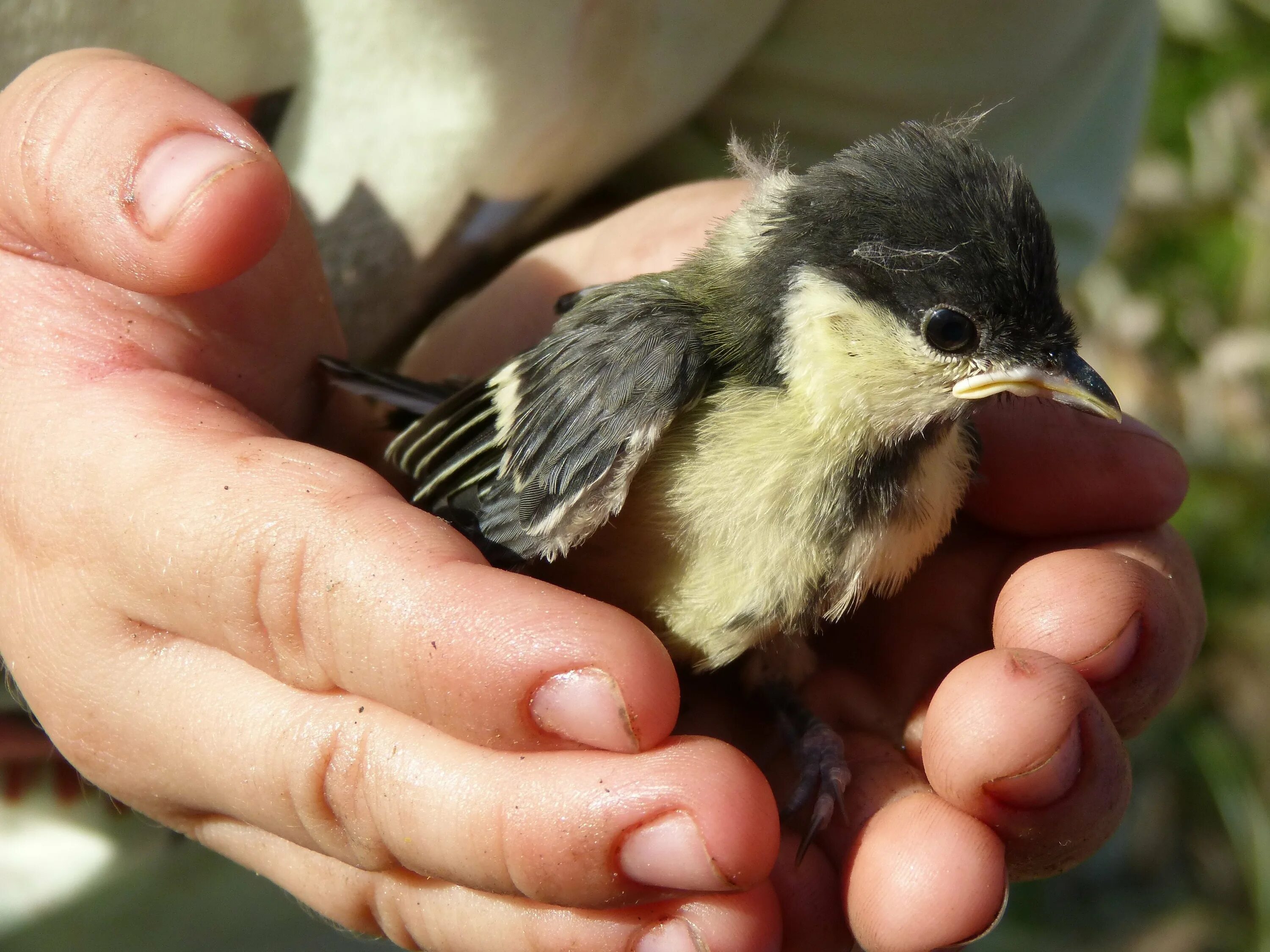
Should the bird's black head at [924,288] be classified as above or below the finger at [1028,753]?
above

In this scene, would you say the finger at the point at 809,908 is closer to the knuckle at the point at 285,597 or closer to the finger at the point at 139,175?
the knuckle at the point at 285,597

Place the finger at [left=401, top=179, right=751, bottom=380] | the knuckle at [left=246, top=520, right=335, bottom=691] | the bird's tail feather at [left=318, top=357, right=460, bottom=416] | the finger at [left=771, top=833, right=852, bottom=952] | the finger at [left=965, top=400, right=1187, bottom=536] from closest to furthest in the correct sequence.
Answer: the knuckle at [left=246, top=520, right=335, bottom=691] < the finger at [left=771, top=833, right=852, bottom=952] < the finger at [left=965, top=400, right=1187, bottom=536] < the bird's tail feather at [left=318, top=357, right=460, bottom=416] < the finger at [left=401, top=179, right=751, bottom=380]

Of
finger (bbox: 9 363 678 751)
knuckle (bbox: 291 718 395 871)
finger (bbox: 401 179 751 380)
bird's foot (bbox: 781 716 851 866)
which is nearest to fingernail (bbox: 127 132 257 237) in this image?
finger (bbox: 9 363 678 751)

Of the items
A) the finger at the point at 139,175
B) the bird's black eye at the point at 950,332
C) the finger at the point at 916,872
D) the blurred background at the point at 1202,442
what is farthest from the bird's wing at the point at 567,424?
the blurred background at the point at 1202,442

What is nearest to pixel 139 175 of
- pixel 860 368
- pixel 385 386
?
pixel 385 386

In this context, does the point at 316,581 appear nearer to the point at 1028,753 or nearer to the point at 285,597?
the point at 285,597

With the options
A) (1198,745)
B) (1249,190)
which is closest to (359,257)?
(1198,745)

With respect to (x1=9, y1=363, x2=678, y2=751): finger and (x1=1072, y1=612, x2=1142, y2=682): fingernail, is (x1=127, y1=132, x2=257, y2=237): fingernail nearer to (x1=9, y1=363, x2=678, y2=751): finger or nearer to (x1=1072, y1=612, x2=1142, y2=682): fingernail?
(x1=9, y1=363, x2=678, y2=751): finger
